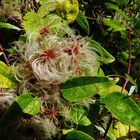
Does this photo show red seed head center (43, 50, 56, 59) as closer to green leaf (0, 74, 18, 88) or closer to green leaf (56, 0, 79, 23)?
green leaf (0, 74, 18, 88)

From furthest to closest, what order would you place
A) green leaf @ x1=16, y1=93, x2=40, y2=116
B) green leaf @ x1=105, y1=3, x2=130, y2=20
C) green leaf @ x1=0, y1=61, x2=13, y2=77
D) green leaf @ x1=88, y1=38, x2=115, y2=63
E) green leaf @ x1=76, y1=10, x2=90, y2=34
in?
1. green leaf @ x1=105, y1=3, x2=130, y2=20
2. green leaf @ x1=76, y1=10, x2=90, y2=34
3. green leaf @ x1=88, y1=38, x2=115, y2=63
4. green leaf @ x1=0, y1=61, x2=13, y2=77
5. green leaf @ x1=16, y1=93, x2=40, y2=116

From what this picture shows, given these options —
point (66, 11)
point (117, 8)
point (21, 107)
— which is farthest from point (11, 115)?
point (117, 8)

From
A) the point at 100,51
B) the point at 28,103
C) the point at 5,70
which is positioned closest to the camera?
the point at 28,103

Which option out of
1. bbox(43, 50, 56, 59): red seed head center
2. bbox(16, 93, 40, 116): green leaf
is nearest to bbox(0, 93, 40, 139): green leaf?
bbox(16, 93, 40, 116): green leaf

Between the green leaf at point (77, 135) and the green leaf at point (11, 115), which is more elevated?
the green leaf at point (11, 115)

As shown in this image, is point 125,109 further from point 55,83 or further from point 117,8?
point 117,8

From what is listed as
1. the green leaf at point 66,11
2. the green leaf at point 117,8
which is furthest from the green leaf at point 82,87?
the green leaf at point 117,8

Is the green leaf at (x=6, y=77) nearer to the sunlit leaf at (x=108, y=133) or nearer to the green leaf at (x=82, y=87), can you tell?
the green leaf at (x=82, y=87)
